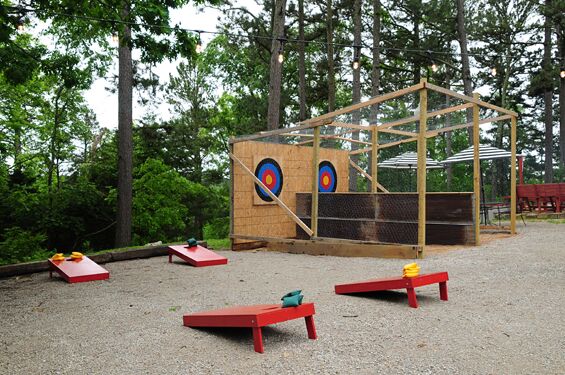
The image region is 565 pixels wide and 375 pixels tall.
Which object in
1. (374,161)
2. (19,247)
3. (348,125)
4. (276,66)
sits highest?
(276,66)

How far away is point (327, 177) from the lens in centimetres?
1103

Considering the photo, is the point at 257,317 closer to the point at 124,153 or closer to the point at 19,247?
the point at 124,153

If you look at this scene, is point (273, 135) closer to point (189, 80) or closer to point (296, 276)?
point (296, 276)

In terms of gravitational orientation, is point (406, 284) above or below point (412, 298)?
above

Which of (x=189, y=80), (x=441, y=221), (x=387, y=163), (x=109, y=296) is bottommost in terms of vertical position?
(x=109, y=296)

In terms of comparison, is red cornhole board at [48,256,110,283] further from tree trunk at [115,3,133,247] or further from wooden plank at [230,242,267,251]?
tree trunk at [115,3,133,247]

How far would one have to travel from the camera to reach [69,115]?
51.9 ft

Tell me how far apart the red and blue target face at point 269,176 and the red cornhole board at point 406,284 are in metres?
5.12

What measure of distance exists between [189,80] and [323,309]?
702 inches

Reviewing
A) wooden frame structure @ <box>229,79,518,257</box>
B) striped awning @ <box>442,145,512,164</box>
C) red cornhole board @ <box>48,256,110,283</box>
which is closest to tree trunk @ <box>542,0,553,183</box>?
striped awning @ <box>442,145,512,164</box>

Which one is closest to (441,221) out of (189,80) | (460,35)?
(460,35)

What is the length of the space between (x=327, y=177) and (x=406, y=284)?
7.08m

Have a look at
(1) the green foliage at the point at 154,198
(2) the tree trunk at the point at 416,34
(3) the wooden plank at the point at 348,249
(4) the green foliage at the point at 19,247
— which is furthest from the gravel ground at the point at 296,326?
(2) the tree trunk at the point at 416,34

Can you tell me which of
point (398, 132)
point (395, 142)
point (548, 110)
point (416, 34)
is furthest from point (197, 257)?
point (548, 110)
